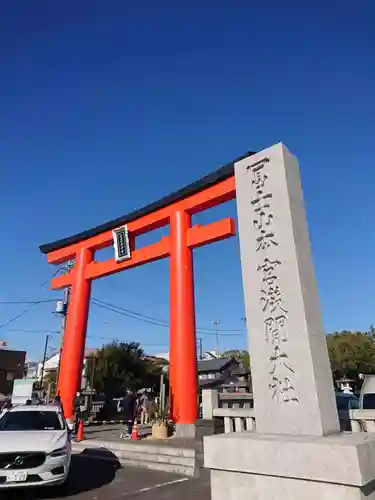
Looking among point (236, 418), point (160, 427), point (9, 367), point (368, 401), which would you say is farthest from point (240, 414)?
point (9, 367)

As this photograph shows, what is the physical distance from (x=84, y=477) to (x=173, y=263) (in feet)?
21.6

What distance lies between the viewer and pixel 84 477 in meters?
7.28

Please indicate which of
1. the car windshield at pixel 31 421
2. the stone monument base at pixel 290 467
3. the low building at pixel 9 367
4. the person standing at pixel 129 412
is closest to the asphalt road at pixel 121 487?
the car windshield at pixel 31 421

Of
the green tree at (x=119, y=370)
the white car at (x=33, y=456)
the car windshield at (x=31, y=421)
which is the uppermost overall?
the green tree at (x=119, y=370)

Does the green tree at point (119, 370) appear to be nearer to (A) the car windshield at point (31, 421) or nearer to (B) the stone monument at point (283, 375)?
(A) the car windshield at point (31, 421)

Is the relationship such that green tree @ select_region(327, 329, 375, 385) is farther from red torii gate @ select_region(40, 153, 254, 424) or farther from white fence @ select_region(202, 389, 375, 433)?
white fence @ select_region(202, 389, 375, 433)

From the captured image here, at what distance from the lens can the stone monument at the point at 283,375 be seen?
2.64m

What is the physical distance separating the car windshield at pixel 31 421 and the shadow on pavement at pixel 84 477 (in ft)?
3.24

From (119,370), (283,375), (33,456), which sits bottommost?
(33,456)

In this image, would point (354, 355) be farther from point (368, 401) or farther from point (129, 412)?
point (368, 401)

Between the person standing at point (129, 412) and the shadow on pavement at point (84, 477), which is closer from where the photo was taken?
the shadow on pavement at point (84, 477)

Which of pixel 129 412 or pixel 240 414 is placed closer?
pixel 240 414

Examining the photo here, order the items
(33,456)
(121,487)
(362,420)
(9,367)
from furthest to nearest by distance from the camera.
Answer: (9,367) < (121,487) < (33,456) < (362,420)

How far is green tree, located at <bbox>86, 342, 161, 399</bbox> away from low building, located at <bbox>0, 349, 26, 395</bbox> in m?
11.7
